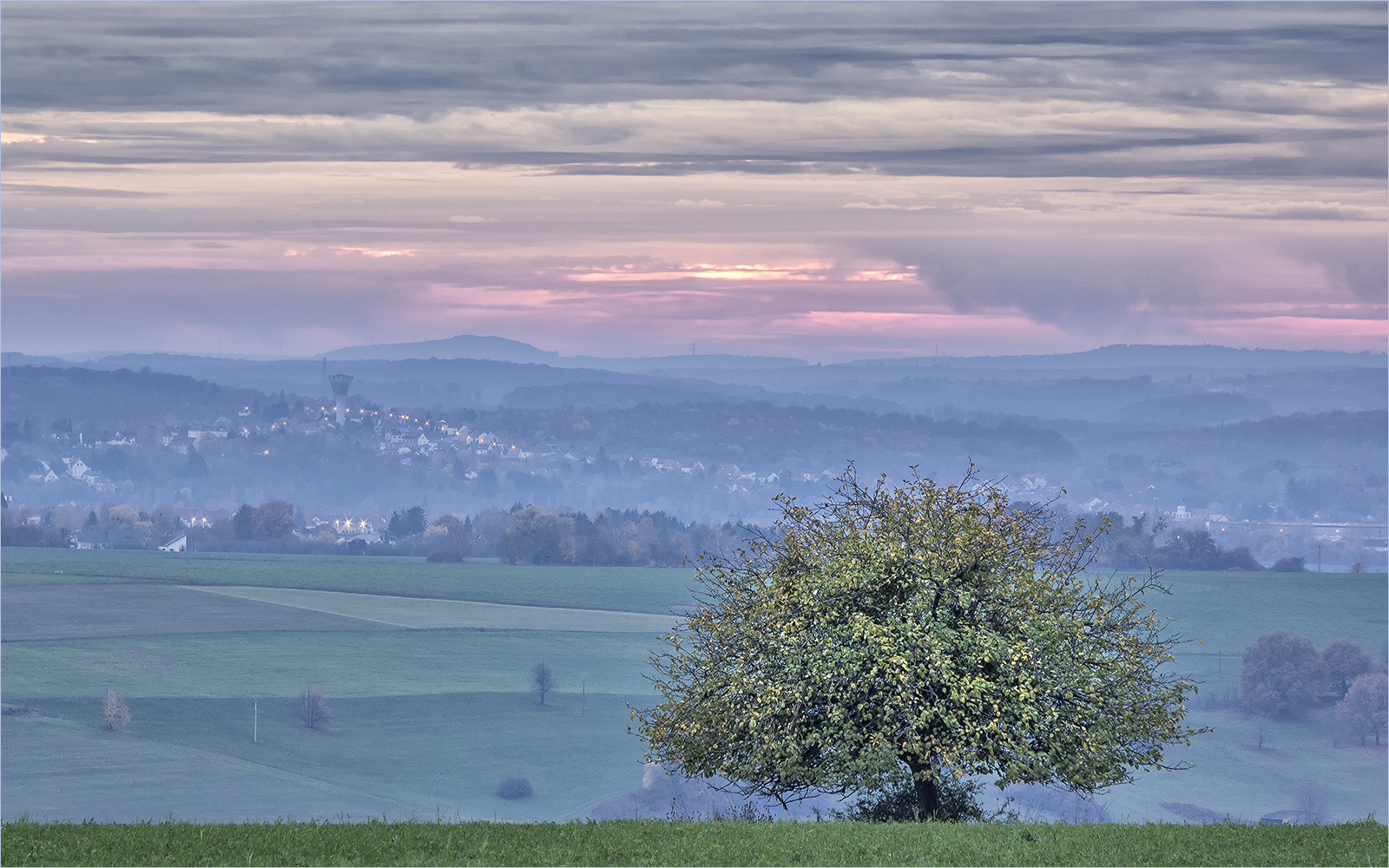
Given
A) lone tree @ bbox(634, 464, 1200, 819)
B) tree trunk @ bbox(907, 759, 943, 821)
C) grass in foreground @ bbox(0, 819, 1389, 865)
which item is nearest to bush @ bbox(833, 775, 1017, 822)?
tree trunk @ bbox(907, 759, 943, 821)

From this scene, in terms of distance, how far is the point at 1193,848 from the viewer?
20906mm

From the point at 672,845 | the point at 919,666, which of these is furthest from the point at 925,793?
the point at 672,845

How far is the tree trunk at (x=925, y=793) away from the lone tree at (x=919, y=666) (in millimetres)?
40

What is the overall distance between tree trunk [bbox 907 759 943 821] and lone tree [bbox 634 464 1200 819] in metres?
0.04

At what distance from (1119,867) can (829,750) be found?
8879 millimetres

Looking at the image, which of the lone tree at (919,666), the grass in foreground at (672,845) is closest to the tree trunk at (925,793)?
the lone tree at (919,666)

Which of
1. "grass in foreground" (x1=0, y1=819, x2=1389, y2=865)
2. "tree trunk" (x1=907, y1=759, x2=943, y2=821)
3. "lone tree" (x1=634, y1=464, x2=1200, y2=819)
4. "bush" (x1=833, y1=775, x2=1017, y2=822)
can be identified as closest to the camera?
"grass in foreground" (x1=0, y1=819, x2=1389, y2=865)

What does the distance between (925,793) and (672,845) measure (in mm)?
9236

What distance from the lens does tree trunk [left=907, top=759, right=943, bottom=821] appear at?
88.9 feet

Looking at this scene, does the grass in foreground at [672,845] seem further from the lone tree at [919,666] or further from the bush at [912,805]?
the bush at [912,805]

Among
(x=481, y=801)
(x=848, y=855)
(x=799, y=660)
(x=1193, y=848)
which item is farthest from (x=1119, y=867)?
(x=481, y=801)

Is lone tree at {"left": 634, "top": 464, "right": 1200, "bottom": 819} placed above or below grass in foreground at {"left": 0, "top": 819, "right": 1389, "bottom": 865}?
above

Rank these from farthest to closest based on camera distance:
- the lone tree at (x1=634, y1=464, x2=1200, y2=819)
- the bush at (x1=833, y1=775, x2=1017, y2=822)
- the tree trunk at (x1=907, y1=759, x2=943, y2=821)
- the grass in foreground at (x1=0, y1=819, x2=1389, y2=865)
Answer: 1. the bush at (x1=833, y1=775, x2=1017, y2=822)
2. the tree trunk at (x1=907, y1=759, x2=943, y2=821)
3. the lone tree at (x1=634, y1=464, x2=1200, y2=819)
4. the grass in foreground at (x1=0, y1=819, x2=1389, y2=865)

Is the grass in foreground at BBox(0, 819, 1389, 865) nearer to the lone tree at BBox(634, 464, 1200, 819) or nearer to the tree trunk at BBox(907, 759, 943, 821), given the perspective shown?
the lone tree at BBox(634, 464, 1200, 819)
